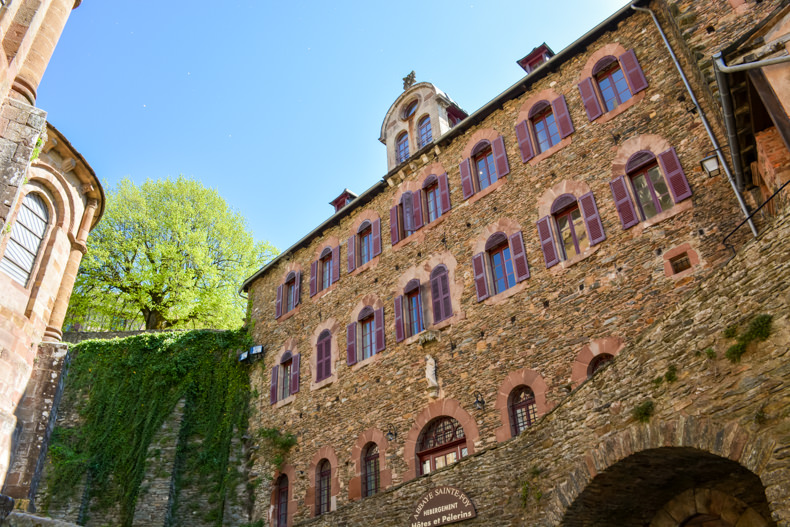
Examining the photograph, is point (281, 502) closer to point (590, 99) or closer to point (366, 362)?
point (366, 362)

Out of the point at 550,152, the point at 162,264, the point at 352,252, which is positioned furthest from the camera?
the point at 162,264

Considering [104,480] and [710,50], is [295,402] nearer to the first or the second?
[104,480]

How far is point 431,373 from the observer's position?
1317 centimetres

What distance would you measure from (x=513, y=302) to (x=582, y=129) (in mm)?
4061

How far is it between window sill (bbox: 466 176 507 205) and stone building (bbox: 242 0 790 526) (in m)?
0.06

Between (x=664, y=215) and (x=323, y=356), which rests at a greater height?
(x=323, y=356)

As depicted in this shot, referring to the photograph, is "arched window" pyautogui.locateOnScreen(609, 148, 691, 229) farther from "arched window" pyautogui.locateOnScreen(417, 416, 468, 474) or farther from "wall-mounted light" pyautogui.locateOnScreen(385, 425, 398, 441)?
"wall-mounted light" pyautogui.locateOnScreen(385, 425, 398, 441)

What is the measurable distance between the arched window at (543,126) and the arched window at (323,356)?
771cm

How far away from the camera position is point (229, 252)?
84.8 ft

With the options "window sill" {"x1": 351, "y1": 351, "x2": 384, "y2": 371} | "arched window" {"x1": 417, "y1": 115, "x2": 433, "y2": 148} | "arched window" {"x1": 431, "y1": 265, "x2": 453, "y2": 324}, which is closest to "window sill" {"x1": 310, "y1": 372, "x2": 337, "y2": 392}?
"window sill" {"x1": 351, "y1": 351, "x2": 384, "y2": 371}

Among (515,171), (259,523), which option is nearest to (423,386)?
(515,171)

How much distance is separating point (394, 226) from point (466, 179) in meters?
2.54

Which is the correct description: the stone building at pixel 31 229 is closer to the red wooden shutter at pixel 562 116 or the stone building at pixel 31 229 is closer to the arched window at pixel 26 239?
the arched window at pixel 26 239

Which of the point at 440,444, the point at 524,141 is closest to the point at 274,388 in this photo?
the point at 440,444
